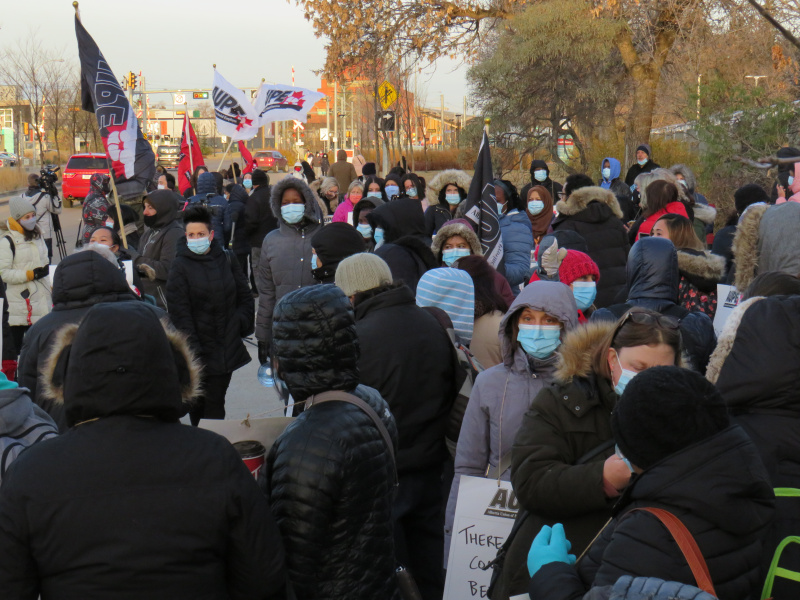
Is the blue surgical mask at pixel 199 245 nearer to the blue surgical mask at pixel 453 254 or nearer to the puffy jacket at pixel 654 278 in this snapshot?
the blue surgical mask at pixel 453 254

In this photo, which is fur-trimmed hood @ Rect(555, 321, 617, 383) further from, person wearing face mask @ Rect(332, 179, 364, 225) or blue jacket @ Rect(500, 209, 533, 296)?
person wearing face mask @ Rect(332, 179, 364, 225)

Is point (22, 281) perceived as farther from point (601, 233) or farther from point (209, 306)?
point (601, 233)

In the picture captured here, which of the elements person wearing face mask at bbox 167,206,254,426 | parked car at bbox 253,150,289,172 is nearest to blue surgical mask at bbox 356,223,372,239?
person wearing face mask at bbox 167,206,254,426

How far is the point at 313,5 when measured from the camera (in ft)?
67.5

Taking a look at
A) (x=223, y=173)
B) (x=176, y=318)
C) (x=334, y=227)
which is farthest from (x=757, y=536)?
(x=223, y=173)

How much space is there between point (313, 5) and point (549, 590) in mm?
19950

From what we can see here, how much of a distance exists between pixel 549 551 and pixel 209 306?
445 cm

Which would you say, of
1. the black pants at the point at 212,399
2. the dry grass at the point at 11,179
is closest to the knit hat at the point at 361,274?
the black pants at the point at 212,399

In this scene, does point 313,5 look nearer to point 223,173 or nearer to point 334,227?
point 223,173

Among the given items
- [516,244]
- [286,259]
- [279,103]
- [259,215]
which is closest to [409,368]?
[286,259]

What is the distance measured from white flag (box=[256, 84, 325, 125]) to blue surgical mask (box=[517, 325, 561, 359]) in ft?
35.6

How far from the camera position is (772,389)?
3.03 meters

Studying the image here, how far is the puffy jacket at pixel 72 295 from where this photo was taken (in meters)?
4.38

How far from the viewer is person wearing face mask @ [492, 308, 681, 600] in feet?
9.26
